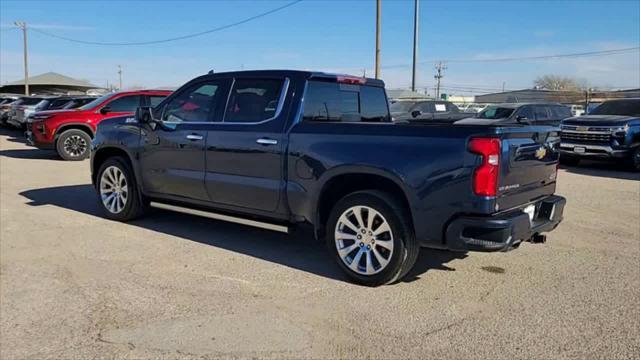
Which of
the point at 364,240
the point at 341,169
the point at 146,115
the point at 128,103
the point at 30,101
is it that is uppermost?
the point at 30,101

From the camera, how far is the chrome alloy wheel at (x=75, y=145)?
1421 cm

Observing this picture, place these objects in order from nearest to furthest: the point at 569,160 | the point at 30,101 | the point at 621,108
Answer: the point at 569,160, the point at 621,108, the point at 30,101

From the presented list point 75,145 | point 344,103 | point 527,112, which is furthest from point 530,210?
point 75,145

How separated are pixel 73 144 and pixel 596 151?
12958mm

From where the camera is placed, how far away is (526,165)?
4.54 meters

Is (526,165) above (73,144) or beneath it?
above

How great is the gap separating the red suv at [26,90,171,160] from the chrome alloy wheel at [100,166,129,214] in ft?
22.6

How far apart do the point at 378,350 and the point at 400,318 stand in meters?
0.55

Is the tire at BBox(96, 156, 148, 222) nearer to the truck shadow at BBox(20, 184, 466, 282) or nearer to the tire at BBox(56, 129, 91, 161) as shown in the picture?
the truck shadow at BBox(20, 184, 466, 282)

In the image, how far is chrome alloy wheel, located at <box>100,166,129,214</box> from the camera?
693 cm

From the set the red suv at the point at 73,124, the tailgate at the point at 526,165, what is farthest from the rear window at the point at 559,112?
the tailgate at the point at 526,165

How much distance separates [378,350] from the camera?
3.53 metres

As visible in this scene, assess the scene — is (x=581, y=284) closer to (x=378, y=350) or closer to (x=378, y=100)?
(x=378, y=350)

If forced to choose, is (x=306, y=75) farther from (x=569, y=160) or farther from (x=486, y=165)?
(x=569, y=160)
